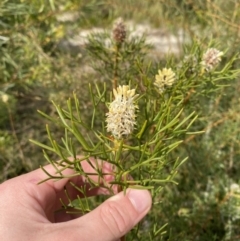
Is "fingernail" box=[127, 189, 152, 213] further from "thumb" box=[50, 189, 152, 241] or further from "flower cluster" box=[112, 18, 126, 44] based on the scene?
"flower cluster" box=[112, 18, 126, 44]

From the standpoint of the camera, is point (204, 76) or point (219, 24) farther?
point (219, 24)

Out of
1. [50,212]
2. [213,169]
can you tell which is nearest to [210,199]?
[213,169]

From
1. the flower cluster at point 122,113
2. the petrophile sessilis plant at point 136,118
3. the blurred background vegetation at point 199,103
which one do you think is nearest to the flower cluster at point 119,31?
the petrophile sessilis plant at point 136,118

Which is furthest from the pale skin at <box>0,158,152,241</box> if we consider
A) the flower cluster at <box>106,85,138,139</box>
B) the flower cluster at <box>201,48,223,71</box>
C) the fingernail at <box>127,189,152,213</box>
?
the flower cluster at <box>201,48,223,71</box>

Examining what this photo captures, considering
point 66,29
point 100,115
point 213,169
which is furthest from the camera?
point 66,29

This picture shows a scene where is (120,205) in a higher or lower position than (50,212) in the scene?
higher

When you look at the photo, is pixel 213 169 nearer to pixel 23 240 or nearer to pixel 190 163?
pixel 190 163

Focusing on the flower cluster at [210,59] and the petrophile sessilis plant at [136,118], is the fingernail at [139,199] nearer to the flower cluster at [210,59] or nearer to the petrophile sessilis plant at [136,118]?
the petrophile sessilis plant at [136,118]
